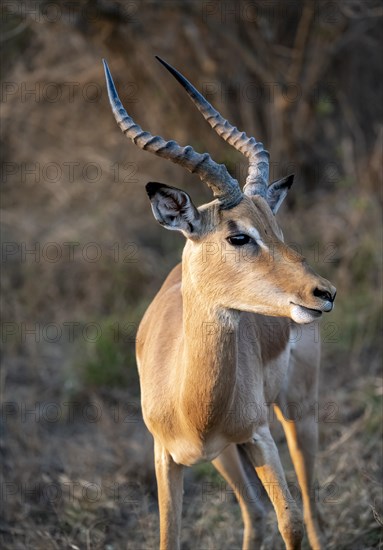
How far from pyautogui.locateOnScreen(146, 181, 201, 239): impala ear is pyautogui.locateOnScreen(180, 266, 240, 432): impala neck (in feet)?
0.74

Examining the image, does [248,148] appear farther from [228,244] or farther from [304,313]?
[304,313]

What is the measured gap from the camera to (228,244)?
4117 millimetres

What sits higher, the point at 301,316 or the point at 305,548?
the point at 301,316

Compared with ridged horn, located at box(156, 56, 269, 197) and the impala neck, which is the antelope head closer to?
the impala neck

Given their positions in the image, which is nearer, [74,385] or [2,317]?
[74,385]

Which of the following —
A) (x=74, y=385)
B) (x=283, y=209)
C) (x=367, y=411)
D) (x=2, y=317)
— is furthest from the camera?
(x=283, y=209)

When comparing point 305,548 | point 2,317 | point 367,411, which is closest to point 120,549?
point 305,548

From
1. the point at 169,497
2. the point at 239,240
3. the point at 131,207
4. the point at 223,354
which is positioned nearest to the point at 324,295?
the point at 239,240

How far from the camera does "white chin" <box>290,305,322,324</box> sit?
3.77m

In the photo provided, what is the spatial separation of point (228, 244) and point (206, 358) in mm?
560

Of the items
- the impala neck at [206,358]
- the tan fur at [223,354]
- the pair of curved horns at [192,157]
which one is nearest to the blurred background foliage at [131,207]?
the tan fur at [223,354]

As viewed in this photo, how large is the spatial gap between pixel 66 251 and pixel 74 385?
7.97 ft

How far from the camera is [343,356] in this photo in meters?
8.48

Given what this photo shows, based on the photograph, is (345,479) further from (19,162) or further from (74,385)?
(19,162)
